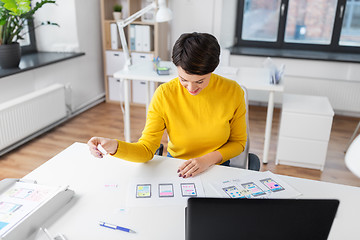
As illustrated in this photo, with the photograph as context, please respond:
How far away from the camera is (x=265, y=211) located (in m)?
0.71

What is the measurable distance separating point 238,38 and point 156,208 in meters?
3.80

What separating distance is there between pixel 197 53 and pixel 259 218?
2.28ft

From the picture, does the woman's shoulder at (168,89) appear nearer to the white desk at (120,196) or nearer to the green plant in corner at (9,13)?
the white desk at (120,196)

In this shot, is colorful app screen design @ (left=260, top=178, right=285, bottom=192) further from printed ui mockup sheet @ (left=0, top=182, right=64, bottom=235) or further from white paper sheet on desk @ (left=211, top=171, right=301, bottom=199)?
printed ui mockup sheet @ (left=0, top=182, right=64, bottom=235)

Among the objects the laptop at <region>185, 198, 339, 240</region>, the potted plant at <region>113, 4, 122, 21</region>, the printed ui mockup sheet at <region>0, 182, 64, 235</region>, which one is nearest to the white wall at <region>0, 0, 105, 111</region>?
the potted plant at <region>113, 4, 122, 21</region>

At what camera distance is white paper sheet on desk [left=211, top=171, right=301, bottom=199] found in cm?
119

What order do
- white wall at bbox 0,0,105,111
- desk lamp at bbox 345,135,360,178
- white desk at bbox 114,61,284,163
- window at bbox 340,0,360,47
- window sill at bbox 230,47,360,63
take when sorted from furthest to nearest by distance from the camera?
window at bbox 340,0,360,47 → window sill at bbox 230,47,360,63 → white wall at bbox 0,0,105,111 → white desk at bbox 114,61,284,163 → desk lamp at bbox 345,135,360,178

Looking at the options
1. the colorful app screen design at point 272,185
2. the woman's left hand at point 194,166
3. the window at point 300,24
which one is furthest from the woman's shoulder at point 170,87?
the window at point 300,24

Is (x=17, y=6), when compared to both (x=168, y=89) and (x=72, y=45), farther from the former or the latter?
(x=168, y=89)

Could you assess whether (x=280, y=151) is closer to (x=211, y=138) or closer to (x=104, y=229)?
(x=211, y=138)

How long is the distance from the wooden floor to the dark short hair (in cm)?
172

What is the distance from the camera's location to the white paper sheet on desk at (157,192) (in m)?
1.16

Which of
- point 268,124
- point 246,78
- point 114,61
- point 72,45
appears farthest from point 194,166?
point 114,61

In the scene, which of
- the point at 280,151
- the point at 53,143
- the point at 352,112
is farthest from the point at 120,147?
the point at 352,112
